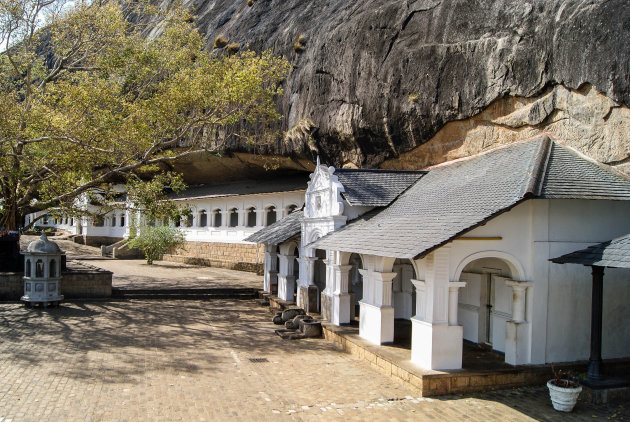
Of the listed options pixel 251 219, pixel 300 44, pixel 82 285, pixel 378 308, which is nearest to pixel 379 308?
pixel 378 308

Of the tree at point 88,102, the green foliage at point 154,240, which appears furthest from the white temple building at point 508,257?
the green foliage at point 154,240

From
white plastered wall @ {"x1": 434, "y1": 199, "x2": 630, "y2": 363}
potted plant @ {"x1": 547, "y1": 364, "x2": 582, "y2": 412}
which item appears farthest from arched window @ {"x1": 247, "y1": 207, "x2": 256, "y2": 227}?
potted plant @ {"x1": 547, "y1": 364, "x2": 582, "y2": 412}

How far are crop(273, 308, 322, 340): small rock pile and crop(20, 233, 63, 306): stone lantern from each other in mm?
7331

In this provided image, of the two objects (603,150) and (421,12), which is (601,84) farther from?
(421,12)

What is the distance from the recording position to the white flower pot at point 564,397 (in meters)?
8.31

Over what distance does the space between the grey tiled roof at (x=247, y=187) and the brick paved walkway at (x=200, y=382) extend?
16628 mm

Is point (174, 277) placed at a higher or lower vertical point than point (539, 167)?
lower

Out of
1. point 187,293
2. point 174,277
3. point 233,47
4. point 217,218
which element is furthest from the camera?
point 217,218

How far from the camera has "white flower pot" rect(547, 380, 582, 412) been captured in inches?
327

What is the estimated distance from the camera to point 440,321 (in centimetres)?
962

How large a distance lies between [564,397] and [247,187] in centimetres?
2818

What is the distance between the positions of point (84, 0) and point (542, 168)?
51.6ft

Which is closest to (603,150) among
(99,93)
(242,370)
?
(242,370)

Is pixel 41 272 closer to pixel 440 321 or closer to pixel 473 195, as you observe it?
pixel 440 321
